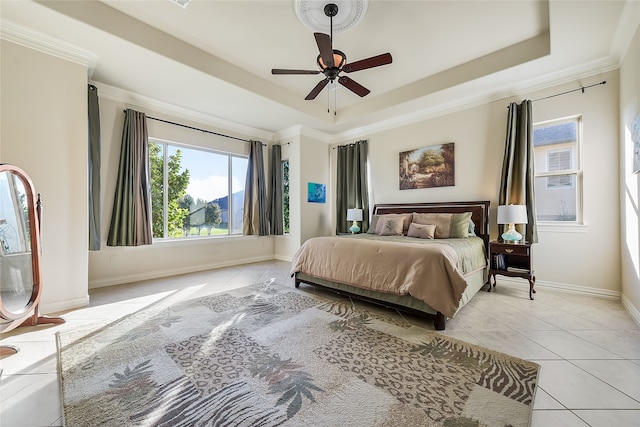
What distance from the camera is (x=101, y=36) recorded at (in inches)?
106

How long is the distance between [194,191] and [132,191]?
1.07 metres

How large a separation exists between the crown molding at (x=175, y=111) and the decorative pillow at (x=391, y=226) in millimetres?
3224

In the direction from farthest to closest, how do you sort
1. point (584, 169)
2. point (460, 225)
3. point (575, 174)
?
point (460, 225)
point (575, 174)
point (584, 169)

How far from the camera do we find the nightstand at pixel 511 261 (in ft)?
10.6

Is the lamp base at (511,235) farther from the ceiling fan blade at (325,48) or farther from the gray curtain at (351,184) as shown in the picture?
the ceiling fan blade at (325,48)

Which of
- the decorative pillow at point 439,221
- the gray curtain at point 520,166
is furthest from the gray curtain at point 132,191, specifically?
the gray curtain at point 520,166

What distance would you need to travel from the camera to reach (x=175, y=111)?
4.49 m

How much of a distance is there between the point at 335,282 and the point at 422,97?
10.2 ft

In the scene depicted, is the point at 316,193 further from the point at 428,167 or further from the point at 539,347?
the point at 539,347

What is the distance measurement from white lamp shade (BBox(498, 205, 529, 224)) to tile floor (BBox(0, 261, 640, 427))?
3.06ft

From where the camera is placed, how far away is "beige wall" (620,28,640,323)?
253cm

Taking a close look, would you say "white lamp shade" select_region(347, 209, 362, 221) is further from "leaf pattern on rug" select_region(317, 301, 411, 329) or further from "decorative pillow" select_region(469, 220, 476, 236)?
"leaf pattern on rug" select_region(317, 301, 411, 329)

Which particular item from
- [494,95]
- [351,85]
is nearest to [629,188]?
[494,95]

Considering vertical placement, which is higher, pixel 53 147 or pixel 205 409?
pixel 53 147
